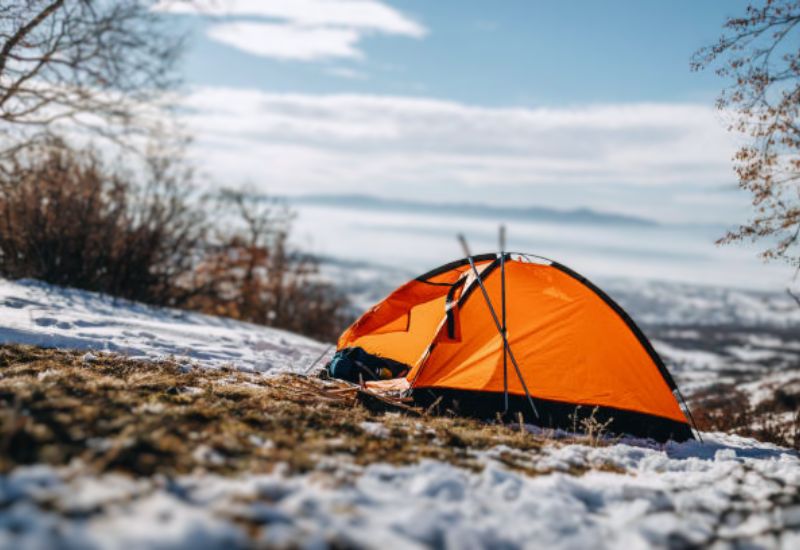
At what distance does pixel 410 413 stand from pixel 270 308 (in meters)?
26.1

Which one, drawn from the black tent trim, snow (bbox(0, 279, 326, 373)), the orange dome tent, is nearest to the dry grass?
the black tent trim

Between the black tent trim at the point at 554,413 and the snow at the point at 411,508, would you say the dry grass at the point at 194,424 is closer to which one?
the snow at the point at 411,508

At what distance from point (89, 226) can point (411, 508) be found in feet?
46.3

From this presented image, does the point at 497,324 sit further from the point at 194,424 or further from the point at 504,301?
the point at 194,424

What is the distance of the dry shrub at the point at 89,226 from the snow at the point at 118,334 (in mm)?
2371

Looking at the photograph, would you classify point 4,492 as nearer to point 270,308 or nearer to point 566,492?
point 566,492

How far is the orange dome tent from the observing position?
21.2ft

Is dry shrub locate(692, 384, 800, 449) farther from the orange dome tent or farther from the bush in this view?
the bush

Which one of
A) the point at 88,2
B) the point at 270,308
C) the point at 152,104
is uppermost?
the point at 88,2

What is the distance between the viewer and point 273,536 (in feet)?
8.75

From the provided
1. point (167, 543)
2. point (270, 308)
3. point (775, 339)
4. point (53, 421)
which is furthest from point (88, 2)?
point (775, 339)

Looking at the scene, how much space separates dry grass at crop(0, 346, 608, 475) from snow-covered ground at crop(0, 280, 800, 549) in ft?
0.69

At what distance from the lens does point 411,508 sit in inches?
130

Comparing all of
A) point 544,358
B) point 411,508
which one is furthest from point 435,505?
point 544,358
